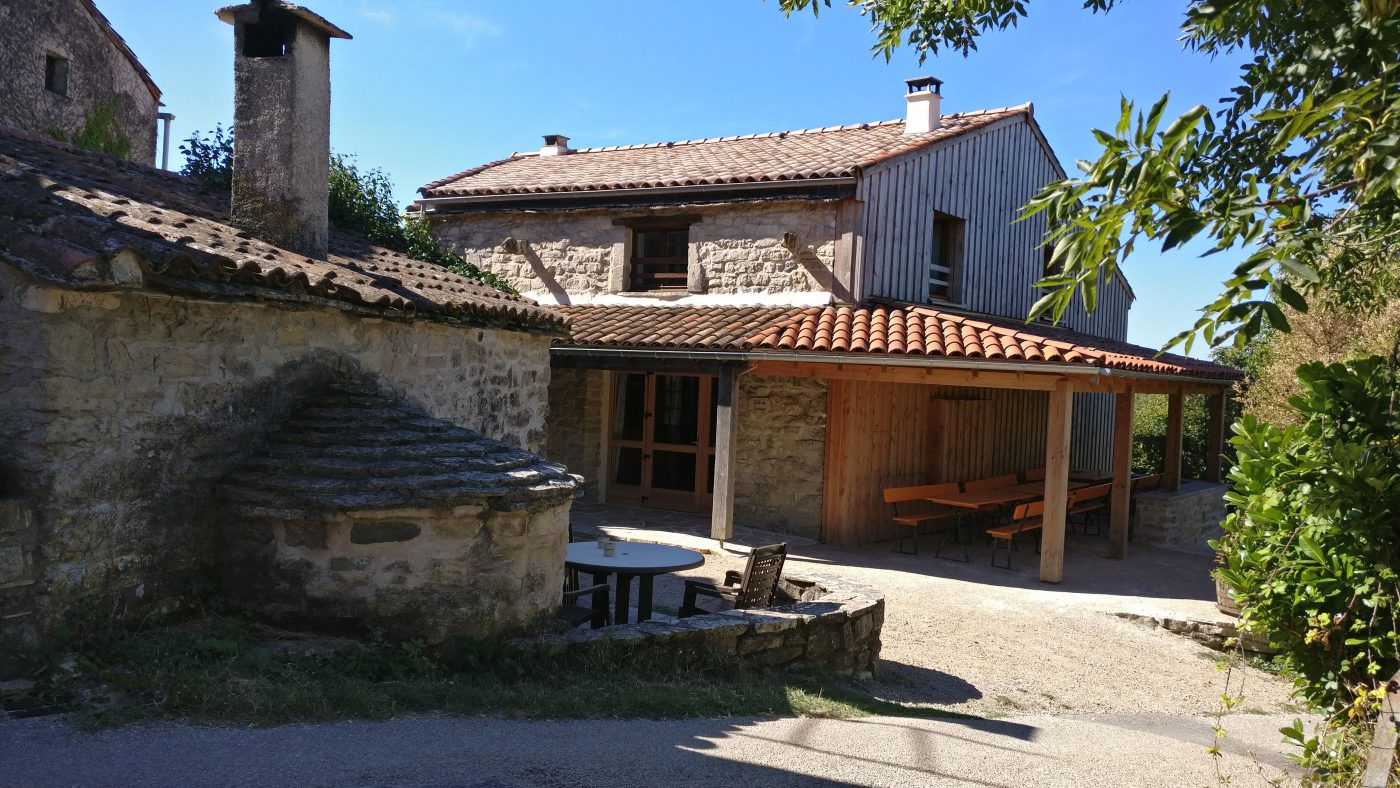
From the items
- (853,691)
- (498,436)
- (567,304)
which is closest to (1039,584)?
(853,691)

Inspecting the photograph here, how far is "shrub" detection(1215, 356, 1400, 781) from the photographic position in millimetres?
3545

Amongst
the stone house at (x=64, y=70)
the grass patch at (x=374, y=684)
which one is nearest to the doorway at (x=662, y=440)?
the grass patch at (x=374, y=684)

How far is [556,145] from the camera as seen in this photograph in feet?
57.5

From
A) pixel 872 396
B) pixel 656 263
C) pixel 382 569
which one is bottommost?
pixel 382 569

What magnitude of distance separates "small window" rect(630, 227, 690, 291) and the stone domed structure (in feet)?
28.0

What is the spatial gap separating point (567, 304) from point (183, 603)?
9550 mm

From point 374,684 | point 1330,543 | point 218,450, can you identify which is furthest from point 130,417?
point 1330,543

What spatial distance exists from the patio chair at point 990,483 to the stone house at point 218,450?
8209 millimetres

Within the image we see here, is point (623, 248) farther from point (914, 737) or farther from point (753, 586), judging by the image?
point (914, 737)

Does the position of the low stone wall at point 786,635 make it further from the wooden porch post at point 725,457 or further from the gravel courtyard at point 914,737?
the wooden porch post at point 725,457

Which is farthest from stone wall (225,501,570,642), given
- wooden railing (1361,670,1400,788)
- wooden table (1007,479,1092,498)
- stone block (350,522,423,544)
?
wooden table (1007,479,1092,498)

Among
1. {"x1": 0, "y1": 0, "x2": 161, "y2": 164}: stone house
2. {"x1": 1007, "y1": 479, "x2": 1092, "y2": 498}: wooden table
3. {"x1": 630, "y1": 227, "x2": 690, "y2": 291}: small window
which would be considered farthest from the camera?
{"x1": 630, "y1": 227, "x2": 690, "y2": 291}: small window

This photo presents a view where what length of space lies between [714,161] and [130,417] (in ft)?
35.3

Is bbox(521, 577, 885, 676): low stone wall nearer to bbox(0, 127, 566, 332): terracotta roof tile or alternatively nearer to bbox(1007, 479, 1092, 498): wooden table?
bbox(0, 127, 566, 332): terracotta roof tile
